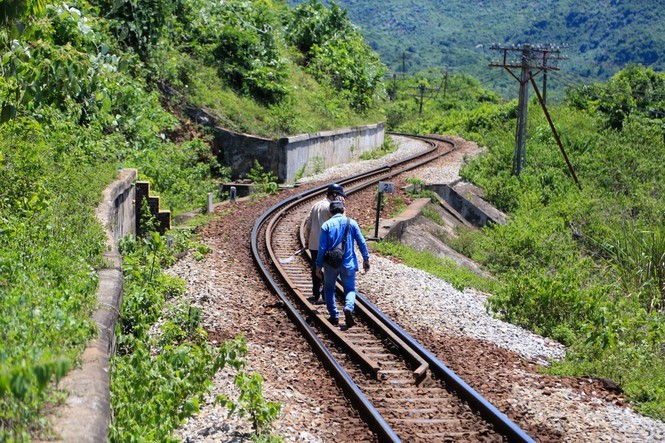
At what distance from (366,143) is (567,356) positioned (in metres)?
27.0

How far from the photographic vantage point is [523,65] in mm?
29781

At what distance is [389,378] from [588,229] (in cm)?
1797

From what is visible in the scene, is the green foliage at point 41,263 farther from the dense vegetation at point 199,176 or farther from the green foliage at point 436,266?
the green foliage at point 436,266

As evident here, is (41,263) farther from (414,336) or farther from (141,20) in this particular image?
(141,20)

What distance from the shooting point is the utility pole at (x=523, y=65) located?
97.6 ft

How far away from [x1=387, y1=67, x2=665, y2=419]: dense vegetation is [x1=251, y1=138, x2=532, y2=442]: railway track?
1826 millimetres

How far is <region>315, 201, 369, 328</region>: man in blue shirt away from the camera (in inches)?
416

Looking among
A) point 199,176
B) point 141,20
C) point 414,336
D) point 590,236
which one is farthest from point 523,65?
point 414,336

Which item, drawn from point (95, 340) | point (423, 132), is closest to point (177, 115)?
point (95, 340)

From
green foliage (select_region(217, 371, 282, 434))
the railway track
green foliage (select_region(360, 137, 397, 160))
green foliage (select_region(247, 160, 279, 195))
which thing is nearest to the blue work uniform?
the railway track

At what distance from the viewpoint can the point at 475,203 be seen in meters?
26.9

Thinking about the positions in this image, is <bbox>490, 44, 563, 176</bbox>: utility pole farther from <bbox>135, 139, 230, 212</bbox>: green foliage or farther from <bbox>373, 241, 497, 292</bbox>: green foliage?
<bbox>373, 241, 497, 292</bbox>: green foliage

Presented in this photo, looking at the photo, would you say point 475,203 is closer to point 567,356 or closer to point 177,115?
point 177,115

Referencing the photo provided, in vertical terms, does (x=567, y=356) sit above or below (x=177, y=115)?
below
